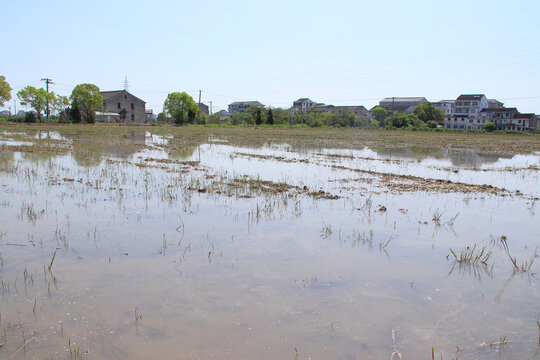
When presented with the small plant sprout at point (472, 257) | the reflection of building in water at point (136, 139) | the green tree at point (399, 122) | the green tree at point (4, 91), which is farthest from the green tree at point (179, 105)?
the small plant sprout at point (472, 257)

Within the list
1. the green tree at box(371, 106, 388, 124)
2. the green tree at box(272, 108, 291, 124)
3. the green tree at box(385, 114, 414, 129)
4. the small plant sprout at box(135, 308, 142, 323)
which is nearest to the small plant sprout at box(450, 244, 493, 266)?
the small plant sprout at box(135, 308, 142, 323)

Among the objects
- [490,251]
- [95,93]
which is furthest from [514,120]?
[490,251]

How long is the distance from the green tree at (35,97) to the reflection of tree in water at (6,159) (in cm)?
4531


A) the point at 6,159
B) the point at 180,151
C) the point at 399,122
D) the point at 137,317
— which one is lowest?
the point at 137,317

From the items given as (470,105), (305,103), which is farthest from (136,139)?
(305,103)

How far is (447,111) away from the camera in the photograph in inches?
4390

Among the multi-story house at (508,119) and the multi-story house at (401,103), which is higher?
the multi-story house at (401,103)

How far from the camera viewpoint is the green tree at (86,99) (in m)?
54.0

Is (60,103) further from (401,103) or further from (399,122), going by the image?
(401,103)

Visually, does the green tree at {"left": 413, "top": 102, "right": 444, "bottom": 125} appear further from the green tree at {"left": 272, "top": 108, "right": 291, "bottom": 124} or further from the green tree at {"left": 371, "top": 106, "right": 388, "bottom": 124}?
the green tree at {"left": 272, "top": 108, "right": 291, "bottom": 124}

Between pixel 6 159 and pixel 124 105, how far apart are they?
65581 millimetres

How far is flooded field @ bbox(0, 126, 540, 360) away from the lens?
3.05 m

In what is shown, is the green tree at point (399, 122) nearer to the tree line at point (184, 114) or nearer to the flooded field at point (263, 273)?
the tree line at point (184, 114)

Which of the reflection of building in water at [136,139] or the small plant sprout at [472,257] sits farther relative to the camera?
the reflection of building in water at [136,139]
